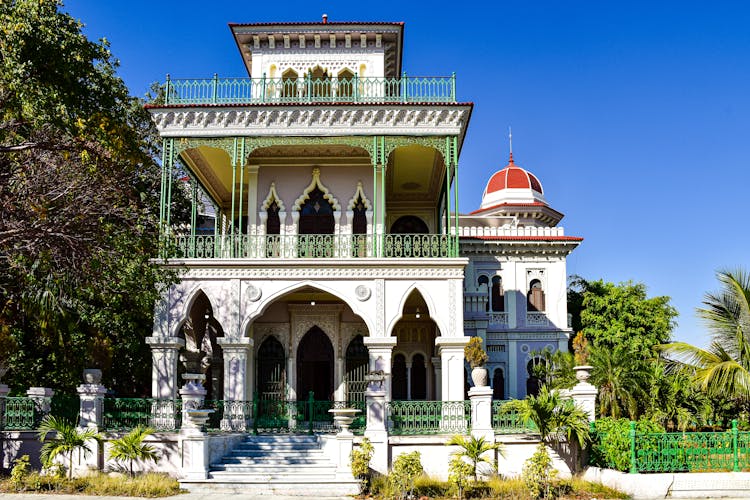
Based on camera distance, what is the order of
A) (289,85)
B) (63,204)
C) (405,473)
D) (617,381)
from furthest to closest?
1. (289,85)
2. (617,381)
3. (63,204)
4. (405,473)

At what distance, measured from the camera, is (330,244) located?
19.9 m

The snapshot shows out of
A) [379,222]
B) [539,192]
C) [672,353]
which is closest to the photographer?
[672,353]

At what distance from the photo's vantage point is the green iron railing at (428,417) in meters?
17.2

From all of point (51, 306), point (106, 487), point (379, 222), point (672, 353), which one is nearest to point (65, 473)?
point (106, 487)

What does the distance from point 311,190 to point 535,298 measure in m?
10.2

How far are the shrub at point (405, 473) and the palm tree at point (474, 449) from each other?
3.46ft

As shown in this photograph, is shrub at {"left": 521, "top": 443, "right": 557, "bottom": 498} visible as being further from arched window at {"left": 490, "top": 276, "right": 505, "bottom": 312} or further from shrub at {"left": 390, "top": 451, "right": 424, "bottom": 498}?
arched window at {"left": 490, "top": 276, "right": 505, "bottom": 312}

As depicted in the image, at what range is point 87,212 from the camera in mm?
16000

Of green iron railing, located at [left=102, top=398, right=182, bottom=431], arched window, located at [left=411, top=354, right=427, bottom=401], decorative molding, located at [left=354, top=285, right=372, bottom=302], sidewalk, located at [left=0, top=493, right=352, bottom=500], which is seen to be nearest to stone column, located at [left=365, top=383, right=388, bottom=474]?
sidewalk, located at [left=0, top=493, right=352, bottom=500]

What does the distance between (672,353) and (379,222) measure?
8218mm

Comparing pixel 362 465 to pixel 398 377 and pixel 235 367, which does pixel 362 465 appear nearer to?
pixel 235 367

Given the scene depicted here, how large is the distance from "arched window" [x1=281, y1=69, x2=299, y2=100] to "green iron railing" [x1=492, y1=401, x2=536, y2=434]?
412 inches

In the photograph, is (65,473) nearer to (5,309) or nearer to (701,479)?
(5,309)

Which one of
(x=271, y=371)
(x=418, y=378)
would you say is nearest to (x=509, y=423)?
(x=418, y=378)
